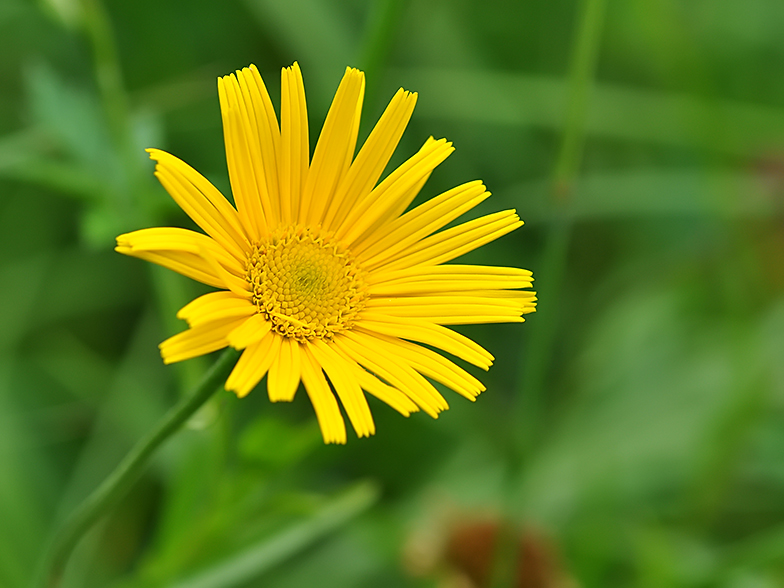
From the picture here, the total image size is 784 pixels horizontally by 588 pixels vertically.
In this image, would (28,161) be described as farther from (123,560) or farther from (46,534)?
(123,560)

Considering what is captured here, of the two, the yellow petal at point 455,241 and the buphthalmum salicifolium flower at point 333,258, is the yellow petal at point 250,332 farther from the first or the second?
the yellow petal at point 455,241

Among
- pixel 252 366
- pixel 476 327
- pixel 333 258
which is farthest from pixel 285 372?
pixel 476 327

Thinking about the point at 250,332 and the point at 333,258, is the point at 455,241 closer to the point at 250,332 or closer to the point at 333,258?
the point at 333,258

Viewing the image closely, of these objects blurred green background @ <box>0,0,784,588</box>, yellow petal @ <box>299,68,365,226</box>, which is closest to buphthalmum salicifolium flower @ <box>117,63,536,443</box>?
yellow petal @ <box>299,68,365,226</box>

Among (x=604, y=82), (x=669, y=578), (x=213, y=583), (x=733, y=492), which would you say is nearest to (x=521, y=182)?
(x=604, y=82)

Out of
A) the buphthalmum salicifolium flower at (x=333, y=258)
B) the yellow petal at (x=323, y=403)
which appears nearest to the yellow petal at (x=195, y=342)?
the buphthalmum salicifolium flower at (x=333, y=258)

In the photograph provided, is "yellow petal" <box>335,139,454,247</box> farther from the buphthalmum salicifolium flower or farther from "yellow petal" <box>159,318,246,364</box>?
"yellow petal" <box>159,318,246,364</box>
